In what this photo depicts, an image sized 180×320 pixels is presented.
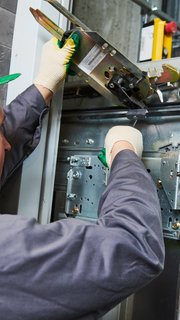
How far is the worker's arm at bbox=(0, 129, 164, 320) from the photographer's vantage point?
2.33ft

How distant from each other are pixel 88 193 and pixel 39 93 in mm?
351

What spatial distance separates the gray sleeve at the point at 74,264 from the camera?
71cm

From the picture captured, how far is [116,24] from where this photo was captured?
6.49 ft

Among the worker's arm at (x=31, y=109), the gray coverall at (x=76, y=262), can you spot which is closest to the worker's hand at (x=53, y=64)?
the worker's arm at (x=31, y=109)

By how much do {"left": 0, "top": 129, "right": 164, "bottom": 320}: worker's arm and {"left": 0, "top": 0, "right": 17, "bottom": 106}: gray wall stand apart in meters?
0.63

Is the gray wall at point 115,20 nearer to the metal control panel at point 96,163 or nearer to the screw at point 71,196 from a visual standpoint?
the metal control panel at point 96,163

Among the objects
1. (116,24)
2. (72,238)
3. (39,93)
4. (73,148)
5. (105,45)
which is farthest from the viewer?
(116,24)

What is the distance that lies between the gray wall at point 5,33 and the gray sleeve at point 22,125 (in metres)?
0.12

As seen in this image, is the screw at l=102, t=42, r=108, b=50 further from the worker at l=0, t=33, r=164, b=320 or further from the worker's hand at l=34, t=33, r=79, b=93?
the worker at l=0, t=33, r=164, b=320

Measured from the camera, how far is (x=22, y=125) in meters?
1.18

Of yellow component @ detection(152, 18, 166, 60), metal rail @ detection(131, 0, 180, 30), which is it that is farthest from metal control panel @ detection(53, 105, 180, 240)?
metal rail @ detection(131, 0, 180, 30)

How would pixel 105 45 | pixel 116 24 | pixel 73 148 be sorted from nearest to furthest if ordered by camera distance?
1. pixel 105 45
2. pixel 73 148
3. pixel 116 24

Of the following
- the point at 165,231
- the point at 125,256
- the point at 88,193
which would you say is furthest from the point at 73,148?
the point at 125,256

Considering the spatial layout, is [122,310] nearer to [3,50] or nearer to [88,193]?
[88,193]
